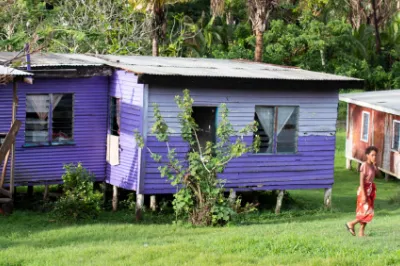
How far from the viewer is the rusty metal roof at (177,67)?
18828 mm

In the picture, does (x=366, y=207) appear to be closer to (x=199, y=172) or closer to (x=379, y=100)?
(x=199, y=172)

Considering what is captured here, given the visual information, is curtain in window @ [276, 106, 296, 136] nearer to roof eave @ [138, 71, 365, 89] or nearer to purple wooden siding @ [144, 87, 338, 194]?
purple wooden siding @ [144, 87, 338, 194]

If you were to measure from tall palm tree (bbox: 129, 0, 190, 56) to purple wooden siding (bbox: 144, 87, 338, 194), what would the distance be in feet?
24.4

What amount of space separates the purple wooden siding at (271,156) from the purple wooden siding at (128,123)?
346 millimetres

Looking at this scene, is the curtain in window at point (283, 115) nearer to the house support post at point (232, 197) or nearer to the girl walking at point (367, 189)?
the house support post at point (232, 197)

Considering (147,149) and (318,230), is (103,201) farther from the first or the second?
(318,230)

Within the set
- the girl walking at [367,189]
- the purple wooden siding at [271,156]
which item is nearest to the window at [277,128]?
the purple wooden siding at [271,156]

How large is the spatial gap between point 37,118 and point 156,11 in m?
8.69

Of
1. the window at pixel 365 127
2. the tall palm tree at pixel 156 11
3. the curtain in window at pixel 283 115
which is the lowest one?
the window at pixel 365 127

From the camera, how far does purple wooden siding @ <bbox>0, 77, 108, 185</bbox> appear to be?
18.8 meters

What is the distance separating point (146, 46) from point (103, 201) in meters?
13.8

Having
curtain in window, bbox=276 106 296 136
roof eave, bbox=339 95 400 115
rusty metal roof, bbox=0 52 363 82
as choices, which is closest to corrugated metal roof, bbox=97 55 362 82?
rusty metal roof, bbox=0 52 363 82

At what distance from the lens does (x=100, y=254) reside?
1267 cm

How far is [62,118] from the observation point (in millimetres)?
19422
